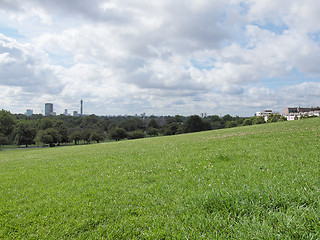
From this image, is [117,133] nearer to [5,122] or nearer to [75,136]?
[75,136]

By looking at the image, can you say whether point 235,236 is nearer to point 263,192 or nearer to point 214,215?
point 214,215

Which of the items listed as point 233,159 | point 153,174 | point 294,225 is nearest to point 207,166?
point 233,159

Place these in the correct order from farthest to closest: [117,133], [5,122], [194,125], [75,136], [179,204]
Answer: [117,133], [194,125], [75,136], [5,122], [179,204]

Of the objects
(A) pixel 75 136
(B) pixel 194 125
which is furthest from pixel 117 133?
(B) pixel 194 125

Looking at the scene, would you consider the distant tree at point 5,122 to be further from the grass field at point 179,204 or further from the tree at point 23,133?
the grass field at point 179,204

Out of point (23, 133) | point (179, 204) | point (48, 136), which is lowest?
point (48, 136)

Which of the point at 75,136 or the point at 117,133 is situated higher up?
the point at 117,133

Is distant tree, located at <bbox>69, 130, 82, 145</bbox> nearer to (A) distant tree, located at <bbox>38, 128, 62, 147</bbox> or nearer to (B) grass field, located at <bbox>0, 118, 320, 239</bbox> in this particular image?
(A) distant tree, located at <bbox>38, 128, 62, 147</bbox>

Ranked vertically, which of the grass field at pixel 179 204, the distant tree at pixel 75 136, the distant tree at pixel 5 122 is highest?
the distant tree at pixel 5 122

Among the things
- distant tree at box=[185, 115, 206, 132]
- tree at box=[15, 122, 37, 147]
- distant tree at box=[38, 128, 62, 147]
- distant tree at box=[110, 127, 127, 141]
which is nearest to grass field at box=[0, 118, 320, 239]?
distant tree at box=[38, 128, 62, 147]

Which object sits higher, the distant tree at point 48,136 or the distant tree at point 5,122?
the distant tree at point 5,122

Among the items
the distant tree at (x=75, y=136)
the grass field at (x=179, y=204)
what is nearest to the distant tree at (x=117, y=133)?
the distant tree at (x=75, y=136)

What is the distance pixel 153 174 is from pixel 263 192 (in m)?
4.42

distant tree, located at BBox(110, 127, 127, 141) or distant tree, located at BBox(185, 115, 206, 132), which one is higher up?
distant tree, located at BBox(185, 115, 206, 132)
